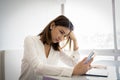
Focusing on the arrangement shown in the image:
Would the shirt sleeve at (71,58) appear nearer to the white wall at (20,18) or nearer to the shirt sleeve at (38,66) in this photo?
the shirt sleeve at (38,66)

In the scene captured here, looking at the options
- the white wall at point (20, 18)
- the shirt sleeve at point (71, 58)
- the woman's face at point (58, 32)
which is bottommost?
the shirt sleeve at point (71, 58)

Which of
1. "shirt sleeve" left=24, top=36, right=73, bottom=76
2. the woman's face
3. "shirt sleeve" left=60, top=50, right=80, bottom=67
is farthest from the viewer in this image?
"shirt sleeve" left=60, top=50, right=80, bottom=67

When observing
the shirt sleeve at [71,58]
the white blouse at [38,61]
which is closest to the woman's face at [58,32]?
the white blouse at [38,61]

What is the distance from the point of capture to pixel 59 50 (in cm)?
138

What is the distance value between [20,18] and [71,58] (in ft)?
2.42

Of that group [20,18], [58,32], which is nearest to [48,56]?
[58,32]

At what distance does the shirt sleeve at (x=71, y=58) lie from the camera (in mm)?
1381

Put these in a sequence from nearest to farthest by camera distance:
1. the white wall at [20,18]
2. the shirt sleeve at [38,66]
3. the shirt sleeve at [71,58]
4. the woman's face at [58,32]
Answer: the shirt sleeve at [38,66]
the woman's face at [58,32]
the shirt sleeve at [71,58]
the white wall at [20,18]

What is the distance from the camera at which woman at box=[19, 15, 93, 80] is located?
93cm

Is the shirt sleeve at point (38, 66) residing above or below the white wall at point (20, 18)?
below

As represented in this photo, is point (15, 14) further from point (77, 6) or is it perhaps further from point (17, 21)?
point (77, 6)

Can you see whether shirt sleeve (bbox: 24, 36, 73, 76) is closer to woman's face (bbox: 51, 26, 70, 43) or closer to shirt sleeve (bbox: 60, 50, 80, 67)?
woman's face (bbox: 51, 26, 70, 43)

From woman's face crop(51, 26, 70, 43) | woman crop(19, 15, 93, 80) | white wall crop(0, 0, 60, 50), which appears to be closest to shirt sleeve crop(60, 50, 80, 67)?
woman crop(19, 15, 93, 80)

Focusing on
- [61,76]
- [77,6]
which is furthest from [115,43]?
[61,76]
